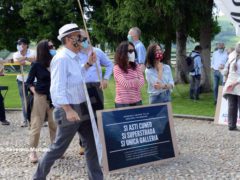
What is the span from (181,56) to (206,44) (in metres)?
2.66

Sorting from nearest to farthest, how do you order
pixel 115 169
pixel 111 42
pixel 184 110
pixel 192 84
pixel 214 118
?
pixel 115 169 < pixel 214 118 < pixel 184 110 < pixel 192 84 < pixel 111 42

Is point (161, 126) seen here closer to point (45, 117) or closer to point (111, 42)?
point (45, 117)

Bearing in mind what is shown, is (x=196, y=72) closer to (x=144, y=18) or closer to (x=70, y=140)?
(x=144, y=18)

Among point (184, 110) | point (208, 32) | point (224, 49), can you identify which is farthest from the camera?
point (208, 32)

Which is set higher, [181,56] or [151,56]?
[151,56]

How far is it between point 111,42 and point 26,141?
13.1 metres

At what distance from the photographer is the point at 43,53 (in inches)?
249

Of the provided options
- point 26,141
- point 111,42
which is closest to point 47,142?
point 26,141

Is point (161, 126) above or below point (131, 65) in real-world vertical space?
below

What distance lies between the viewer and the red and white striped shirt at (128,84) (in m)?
6.51

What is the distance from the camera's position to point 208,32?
15617mm

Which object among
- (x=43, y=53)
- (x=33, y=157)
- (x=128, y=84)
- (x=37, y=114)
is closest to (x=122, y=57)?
(x=128, y=84)

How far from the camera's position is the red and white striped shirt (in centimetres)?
651

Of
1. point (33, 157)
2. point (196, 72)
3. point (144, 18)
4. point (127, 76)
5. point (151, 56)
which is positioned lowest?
point (33, 157)
